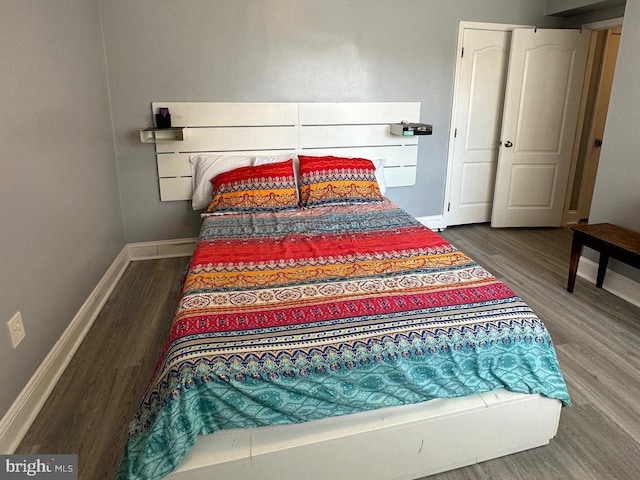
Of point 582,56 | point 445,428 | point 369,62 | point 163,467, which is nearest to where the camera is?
point 163,467

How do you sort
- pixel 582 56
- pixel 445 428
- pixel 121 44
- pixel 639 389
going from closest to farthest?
1. pixel 445 428
2. pixel 639 389
3. pixel 121 44
4. pixel 582 56

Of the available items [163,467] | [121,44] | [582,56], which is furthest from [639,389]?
[121,44]

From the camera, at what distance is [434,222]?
4387 mm

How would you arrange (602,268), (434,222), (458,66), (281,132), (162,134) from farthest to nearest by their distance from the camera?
1. (434,222)
2. (458,66)
3. (281,132)
4. (162,134)
5. (602,268)

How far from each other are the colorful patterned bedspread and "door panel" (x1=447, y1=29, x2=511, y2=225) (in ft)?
8.00

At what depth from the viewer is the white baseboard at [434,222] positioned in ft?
14.3

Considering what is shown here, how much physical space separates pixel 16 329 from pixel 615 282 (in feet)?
12.0

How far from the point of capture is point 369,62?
372 cm

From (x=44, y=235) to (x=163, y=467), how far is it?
137 centimetres

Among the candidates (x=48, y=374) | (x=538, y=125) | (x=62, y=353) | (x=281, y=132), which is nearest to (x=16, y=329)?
(x=48, y=374)

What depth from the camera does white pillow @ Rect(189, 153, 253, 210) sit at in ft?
11.4

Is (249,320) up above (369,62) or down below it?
below

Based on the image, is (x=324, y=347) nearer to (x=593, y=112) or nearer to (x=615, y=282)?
(x=615, y=282)

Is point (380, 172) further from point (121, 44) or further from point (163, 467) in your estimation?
point (163, 467)
